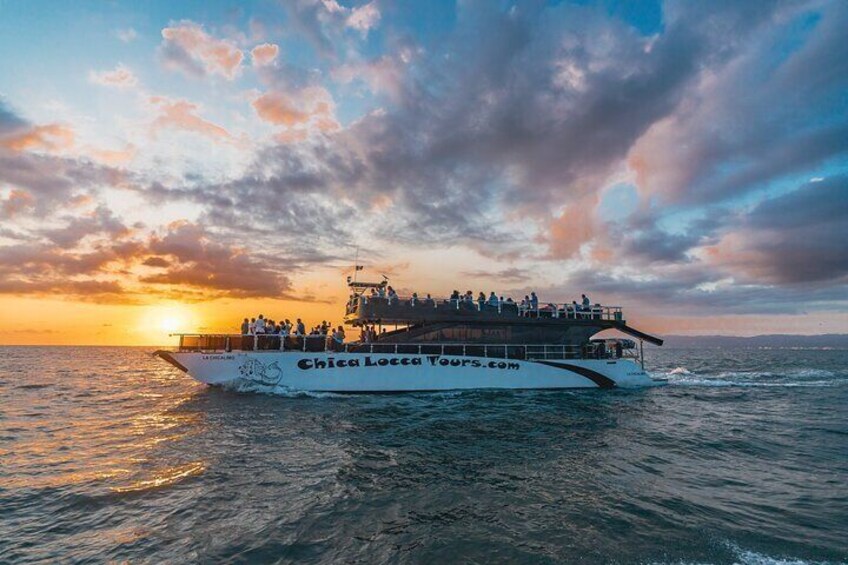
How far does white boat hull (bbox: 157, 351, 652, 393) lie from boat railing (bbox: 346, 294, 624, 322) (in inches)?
144

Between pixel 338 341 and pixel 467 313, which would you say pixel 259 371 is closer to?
pixel 338 341

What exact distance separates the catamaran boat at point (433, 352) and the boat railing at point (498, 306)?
0.23 ft

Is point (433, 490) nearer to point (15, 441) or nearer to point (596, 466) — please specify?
point (596, 466)

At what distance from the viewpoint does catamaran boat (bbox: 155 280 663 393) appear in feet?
86.1

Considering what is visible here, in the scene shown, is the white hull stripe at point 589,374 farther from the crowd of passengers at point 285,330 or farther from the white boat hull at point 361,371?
the crowd of passengers at point 285,330

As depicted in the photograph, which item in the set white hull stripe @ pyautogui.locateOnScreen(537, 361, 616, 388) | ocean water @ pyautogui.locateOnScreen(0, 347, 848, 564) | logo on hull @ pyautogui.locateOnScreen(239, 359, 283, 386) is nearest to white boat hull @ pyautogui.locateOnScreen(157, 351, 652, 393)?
logo on hull @ pyautogui.locateOnScreen(239, 359, 283, 386)

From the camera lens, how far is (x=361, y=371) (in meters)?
26.8

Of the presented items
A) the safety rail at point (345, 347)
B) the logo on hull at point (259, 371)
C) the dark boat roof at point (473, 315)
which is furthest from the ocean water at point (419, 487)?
the dark boat roof at point (473, 315)

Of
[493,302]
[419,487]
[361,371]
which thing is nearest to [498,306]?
[493,302]

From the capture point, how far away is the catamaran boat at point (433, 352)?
2625 centimetres

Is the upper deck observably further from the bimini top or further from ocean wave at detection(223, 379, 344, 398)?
ocean wave at detection(223, 379, 344, 398)

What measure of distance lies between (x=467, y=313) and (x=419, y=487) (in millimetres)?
20220

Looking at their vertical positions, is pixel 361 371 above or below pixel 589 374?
above

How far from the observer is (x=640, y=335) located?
107ft
